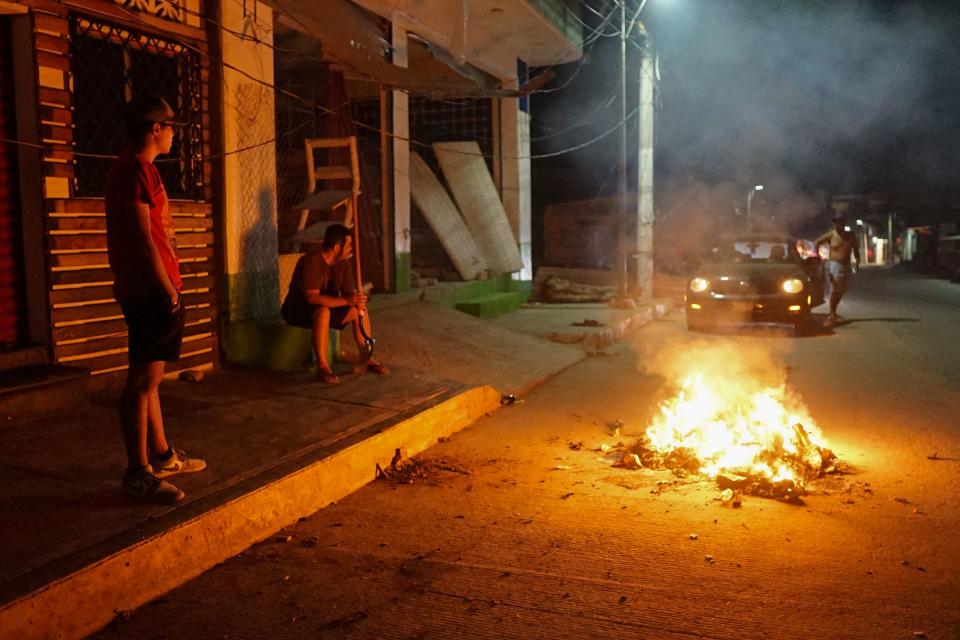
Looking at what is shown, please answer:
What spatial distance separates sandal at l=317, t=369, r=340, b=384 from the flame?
9.26 feet

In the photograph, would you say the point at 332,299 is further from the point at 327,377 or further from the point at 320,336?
the point at 327,377

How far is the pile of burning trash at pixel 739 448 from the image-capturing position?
5.26 meters

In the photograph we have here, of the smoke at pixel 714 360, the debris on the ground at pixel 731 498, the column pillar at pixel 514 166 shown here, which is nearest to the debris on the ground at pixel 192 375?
the debris on the ground at pixel 731 498

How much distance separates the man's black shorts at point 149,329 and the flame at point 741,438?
3472 mm

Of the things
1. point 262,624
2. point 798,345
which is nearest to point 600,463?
point 262,624

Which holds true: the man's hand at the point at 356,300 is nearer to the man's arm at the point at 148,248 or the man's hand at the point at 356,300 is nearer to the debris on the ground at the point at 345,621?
the man's arm at the point at 148,248

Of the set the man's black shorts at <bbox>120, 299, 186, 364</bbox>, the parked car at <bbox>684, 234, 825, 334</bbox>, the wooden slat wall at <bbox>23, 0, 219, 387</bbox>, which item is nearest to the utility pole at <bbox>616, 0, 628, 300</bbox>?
the parked car at <bbox>684, 234, 825, 334</bbox>

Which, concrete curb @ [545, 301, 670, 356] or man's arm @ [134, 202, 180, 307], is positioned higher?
man's arm @ [134, 202, 180, 307]

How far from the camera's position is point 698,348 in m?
12.2

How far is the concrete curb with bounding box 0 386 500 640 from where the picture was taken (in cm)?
323

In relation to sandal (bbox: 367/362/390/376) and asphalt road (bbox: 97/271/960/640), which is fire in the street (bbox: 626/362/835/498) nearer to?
asphalt road (bbox: 97/271/960/640)

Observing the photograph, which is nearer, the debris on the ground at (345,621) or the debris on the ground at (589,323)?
the debris on the ground at (345,621)

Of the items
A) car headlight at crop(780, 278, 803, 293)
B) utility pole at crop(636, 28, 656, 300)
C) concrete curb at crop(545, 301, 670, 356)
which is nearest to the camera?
concrete curb at crop(545, 301, 670, 356)

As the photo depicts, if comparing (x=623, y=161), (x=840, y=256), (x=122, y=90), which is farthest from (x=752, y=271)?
(x=122, y=90)
